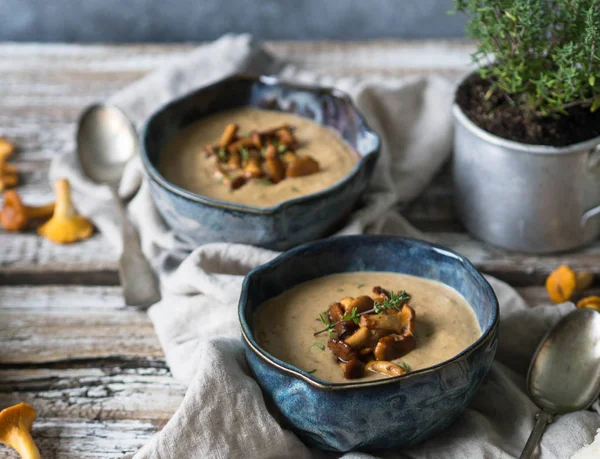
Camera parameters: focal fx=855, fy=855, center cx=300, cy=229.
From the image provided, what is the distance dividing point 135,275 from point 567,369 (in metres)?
0.94

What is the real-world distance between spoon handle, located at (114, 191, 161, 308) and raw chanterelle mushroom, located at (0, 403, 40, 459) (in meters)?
0.41

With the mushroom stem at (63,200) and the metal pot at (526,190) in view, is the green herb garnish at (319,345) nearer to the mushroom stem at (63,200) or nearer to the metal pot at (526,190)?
the metal pot at (526,190)

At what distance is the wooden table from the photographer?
1.59m

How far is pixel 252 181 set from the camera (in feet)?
6.36

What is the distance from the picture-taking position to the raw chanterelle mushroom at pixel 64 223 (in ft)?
6.81

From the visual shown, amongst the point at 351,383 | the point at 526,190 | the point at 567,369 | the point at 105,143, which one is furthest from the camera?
the point at 105,143

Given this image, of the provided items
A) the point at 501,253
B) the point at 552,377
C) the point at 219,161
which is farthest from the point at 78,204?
the point at 552,377

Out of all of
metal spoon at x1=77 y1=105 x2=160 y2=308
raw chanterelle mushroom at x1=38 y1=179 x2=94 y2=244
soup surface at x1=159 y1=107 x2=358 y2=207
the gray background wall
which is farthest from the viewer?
the gray background wall

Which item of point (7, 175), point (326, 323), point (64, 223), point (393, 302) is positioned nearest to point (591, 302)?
point (393, 302)

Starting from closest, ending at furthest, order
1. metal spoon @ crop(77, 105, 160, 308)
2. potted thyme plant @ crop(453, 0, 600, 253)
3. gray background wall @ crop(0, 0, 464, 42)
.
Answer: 1. potted thyme plant @ crop(453, 0, 600, 253)
2. metal spoon @ crop(77, 105, 160, 308)
3. gray background wall @ crop(0, 0, 464, 42)

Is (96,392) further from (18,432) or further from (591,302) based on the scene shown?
(591,302)

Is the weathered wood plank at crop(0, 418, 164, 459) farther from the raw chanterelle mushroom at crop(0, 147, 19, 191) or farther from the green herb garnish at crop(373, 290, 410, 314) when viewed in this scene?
the raw chanterelle mushroom at crop(0, 147, 19, 191)

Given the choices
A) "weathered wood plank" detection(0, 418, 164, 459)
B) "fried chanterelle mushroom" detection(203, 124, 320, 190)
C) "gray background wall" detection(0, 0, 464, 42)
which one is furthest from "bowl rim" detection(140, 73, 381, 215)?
"gray background wall" detection(0, 0, 464, 42)

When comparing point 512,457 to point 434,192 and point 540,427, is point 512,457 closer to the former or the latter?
point 540,427
